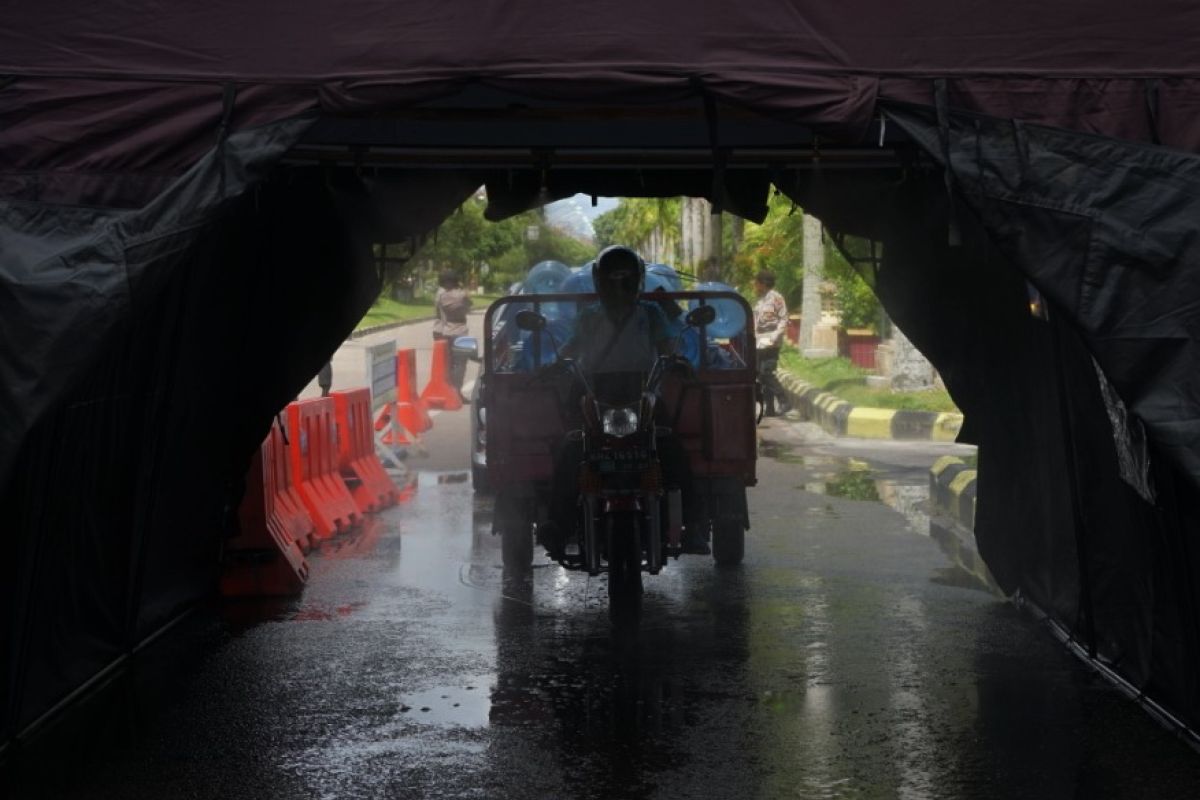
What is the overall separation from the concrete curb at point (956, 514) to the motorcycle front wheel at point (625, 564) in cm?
238

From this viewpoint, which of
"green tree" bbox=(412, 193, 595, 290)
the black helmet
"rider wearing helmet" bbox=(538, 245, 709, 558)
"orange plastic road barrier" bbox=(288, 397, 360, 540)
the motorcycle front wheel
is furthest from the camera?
"green tree" bbox=(412, 193, 595, 290)

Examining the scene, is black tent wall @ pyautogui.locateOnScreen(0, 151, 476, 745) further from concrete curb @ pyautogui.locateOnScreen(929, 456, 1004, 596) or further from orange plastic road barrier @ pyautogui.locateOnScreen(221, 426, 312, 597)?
concrete curb @ pyautogui.locateOnScreen(929, 456, 1004, 596)

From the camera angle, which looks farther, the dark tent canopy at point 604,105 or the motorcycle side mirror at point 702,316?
the motorcycle side mirror at point 702,316

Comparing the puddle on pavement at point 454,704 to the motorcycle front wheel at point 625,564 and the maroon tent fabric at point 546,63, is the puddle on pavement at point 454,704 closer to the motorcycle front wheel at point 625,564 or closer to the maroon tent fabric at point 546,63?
the motorcycle front wheel at point 625,564

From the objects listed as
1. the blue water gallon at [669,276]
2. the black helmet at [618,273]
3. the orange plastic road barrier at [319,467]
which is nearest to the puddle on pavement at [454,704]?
the black helmet at [618,273]

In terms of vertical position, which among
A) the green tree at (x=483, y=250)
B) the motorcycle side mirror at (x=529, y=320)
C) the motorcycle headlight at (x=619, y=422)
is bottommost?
the motorcycle headlight at (x=619, y=422)

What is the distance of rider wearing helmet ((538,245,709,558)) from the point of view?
30.4ft

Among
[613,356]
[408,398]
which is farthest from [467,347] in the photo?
[613,356]

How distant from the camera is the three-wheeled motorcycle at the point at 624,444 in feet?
28.7

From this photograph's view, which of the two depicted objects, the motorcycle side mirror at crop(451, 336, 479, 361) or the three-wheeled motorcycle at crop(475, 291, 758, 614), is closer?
the three-wheeled motorcycle at crop(475, 291, 758, 614)

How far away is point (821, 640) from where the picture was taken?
8.75 meters

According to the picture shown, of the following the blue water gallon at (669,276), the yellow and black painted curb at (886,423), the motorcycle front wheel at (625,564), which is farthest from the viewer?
the yellow and black painted curb at (886,423)

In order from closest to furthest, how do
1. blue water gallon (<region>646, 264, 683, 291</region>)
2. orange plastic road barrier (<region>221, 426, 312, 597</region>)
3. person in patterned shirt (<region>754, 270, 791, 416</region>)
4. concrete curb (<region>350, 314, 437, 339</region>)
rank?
1. orange plastic road barrier (<region>221, 426, 312, 597</region>)
2. blue water gallon (<region>646, 264, 683, 291</region>)
3. person in patterned shirt (<region>754, 270, 791, 416</region>)
4. concrete curb (<region>350, 314, 437, 339</region>)

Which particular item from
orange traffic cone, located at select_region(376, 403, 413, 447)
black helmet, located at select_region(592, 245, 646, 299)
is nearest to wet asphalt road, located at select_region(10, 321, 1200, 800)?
black helmet, located at select_region(592, 245, 646, 299)
